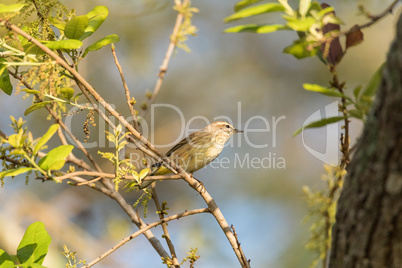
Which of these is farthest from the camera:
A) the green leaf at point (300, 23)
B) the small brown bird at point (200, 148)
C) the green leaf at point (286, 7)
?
the small brown bird at point (200, 148)

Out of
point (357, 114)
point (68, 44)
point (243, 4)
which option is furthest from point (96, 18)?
point (357, 114)

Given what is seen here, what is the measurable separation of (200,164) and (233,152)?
2320 mm

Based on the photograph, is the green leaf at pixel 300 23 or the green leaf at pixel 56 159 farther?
the green leaf at pixel 56 159

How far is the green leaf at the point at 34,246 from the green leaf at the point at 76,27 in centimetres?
91

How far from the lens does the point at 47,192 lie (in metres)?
7.58

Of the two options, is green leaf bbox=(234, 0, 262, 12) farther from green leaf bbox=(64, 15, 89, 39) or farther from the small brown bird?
the small brown bird

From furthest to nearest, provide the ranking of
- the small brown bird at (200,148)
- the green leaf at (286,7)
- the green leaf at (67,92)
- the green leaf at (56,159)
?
the small brown bird at (200,148) < the green leaf at (67,92) < the green leaf at (56,159) < the green leaf at (286,7)

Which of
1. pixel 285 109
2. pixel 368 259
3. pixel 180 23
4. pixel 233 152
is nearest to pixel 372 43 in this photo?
pixel 285 109

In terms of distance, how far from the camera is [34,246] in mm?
2008

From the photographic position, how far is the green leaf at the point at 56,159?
180cm

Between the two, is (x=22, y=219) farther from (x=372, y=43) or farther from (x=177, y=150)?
(x=372, y=43)

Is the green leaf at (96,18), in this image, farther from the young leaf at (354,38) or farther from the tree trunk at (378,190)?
the tree trunk at (378,190)

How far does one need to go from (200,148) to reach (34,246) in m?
4.03

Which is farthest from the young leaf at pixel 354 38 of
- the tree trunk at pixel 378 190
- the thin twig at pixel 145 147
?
the thin twig at pixel 145 147
